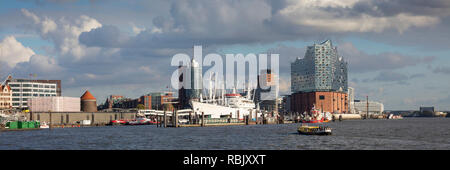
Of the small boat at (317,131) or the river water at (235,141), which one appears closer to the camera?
the river water at (235,141)

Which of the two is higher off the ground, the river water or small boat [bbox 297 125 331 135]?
small boat [bbox 297 125 331 135]

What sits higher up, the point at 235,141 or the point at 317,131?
the point at 317,131

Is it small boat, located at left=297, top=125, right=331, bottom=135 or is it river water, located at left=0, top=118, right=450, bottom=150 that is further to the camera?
small boat, located at left=297, top=125, right=331, bottom=135

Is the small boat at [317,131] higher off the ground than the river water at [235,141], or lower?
higher

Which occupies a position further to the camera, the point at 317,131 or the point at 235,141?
A: the point at 317,131
